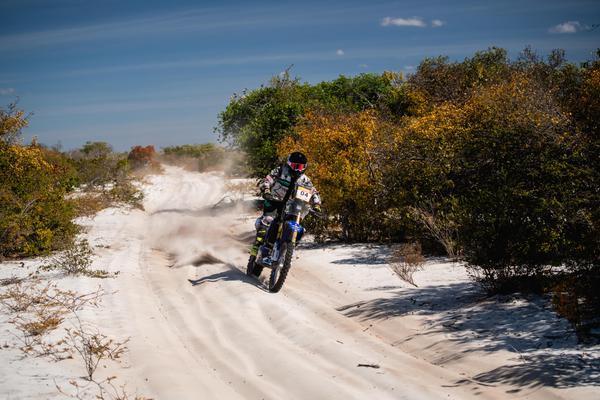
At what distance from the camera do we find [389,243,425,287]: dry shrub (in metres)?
9.77

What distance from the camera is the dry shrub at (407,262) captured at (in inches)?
384

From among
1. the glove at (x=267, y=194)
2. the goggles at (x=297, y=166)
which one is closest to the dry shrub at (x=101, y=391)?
the glove at (x=267, y=194)

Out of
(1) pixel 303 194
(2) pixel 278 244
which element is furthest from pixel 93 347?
(1) pixel 303 194

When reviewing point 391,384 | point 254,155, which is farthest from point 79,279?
point 254,155

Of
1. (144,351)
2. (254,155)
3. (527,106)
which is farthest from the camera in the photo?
(254,155)

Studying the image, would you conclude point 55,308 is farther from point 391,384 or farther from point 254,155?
point 254,155

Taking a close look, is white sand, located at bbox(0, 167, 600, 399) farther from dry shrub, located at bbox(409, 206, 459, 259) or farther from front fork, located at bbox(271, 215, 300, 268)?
front fork, located at bbox(271, 215, 300, 268)

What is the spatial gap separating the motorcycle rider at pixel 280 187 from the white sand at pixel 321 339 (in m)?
1.08

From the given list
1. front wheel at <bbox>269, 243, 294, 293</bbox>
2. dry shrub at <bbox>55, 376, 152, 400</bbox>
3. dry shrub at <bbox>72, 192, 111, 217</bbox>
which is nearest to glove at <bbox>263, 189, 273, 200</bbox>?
front wheel at <bbox>269, 243, 294, 293</bbox>

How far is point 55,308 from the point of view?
8.17 metres

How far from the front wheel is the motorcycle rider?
70 centimetres

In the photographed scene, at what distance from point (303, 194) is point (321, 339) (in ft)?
9.92

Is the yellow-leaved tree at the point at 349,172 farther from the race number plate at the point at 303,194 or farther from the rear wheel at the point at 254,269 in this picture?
the race number plate at the point at 303,194

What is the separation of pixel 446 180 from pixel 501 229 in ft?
12.5
